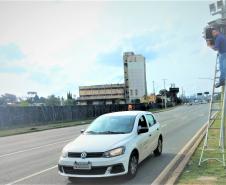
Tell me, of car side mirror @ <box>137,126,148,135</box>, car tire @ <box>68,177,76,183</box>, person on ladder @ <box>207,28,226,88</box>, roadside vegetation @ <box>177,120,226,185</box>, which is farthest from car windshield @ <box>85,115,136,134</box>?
person on ladder @ <box>207,28,226,88</box>

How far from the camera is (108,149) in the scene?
28.8ft

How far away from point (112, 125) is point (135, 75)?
452 ft

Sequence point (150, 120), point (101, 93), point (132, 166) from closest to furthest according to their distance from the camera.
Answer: point (132, 166) < point (150, 120) < point (101, 93)

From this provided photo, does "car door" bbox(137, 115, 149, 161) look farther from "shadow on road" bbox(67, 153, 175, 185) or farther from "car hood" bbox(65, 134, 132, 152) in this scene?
"car hood" bbox(65, 134, 132, 152)

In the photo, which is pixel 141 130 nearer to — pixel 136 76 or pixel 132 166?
pixel 132 166

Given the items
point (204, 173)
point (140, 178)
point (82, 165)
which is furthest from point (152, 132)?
point (82, 165)

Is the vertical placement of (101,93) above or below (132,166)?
above

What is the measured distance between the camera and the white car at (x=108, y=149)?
28.5 feet

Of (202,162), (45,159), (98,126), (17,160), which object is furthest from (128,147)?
(17,160)

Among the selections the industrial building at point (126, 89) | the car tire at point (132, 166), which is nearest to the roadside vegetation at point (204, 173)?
the car tire at point (132, 166)

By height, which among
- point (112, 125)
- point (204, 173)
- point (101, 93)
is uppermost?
point (101, 93)

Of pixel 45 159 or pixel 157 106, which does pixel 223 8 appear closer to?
pixel 45 159

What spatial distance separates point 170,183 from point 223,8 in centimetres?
834

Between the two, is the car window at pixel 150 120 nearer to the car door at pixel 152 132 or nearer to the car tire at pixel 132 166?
the car door at pixel 152 132
